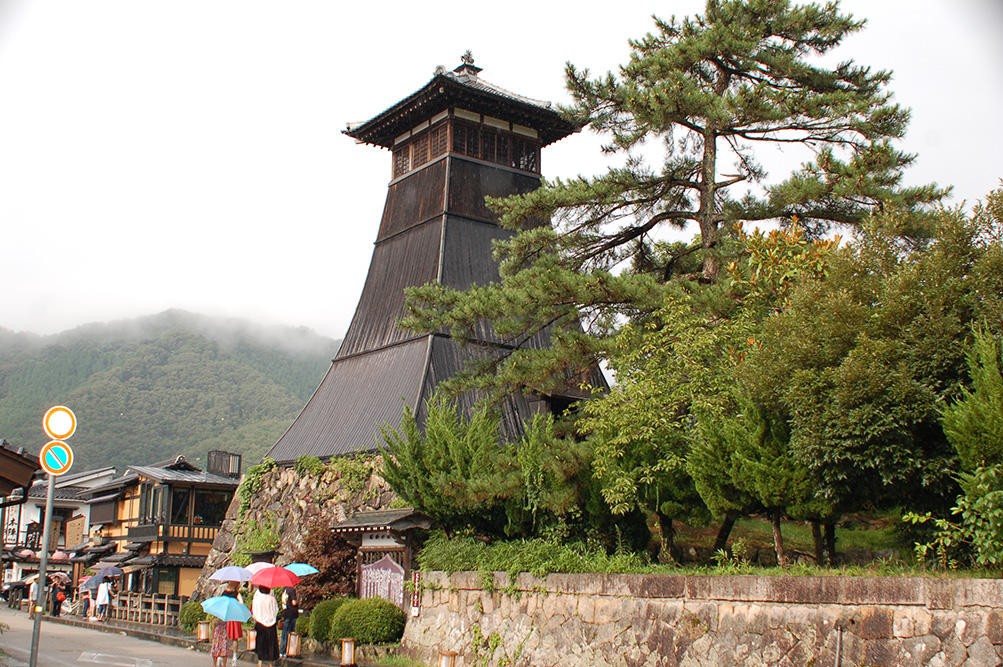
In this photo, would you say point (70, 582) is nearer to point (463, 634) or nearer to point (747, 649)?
point (463, 634)

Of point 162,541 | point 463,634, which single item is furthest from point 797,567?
point 162,541

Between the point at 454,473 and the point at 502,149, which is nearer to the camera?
the point at 454,473

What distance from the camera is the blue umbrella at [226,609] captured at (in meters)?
14.4

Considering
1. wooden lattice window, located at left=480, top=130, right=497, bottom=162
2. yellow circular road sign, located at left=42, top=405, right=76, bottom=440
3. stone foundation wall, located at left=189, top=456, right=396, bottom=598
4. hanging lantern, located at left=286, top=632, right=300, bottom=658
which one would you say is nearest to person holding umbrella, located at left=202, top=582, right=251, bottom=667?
hanging lantern, located at left=286, top=632, right=300, bottom=658

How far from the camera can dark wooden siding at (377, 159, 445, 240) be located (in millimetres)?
28312

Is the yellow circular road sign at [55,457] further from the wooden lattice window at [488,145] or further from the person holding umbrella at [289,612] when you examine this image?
the wooden lattice window at [488,145]

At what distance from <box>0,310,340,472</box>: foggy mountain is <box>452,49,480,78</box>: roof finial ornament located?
50584 mm

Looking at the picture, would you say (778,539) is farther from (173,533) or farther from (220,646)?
Result: (173,533)

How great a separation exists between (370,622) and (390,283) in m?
13.5

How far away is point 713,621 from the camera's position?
10602 mm

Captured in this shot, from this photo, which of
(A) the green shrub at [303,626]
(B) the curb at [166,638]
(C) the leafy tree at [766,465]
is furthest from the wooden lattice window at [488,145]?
(C) the leafy tree at [766,465]

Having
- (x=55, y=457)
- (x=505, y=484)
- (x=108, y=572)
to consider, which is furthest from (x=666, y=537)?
(x=108, y=572)

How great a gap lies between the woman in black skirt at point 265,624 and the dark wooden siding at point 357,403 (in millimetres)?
8504

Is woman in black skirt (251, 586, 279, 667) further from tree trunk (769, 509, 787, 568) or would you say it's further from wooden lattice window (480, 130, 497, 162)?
wooden lattice window (480, 130, 497, 162)
